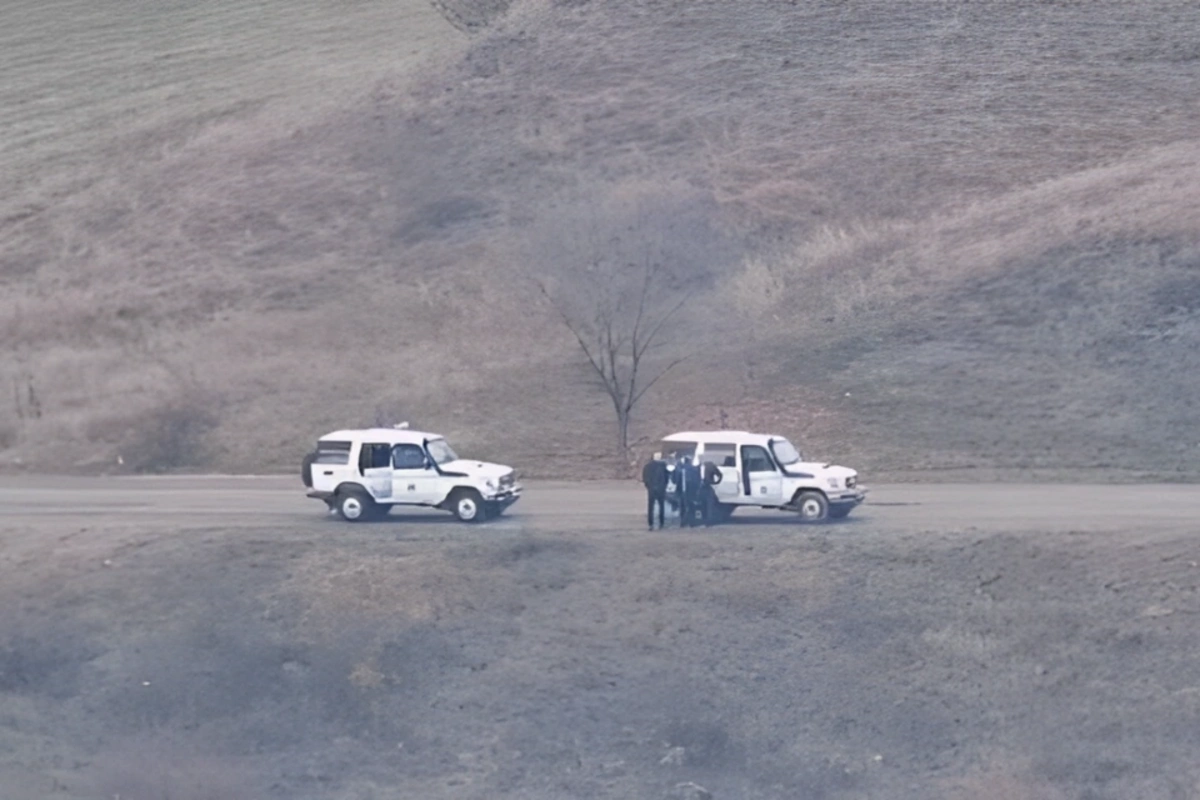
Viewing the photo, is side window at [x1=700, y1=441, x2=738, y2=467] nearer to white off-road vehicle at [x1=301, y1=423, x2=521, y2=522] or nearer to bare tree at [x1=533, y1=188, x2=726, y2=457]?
white off-road vehicle at [x1=301, y1=423, x2=521, y2=522]

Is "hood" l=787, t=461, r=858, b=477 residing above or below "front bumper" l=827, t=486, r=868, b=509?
above

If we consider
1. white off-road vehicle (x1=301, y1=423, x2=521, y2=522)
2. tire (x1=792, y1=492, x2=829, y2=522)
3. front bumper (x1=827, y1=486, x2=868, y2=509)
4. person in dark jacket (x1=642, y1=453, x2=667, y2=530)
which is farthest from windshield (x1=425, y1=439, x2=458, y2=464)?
front bumper (x1=827, y1=486, x2=868, y2=509)

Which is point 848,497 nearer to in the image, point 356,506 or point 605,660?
point 605,660

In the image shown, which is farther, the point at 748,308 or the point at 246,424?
the point at 748,308

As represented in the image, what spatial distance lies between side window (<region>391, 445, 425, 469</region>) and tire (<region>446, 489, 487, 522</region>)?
30.8 inches

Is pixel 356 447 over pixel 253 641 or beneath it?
over

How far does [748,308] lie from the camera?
44.3 m

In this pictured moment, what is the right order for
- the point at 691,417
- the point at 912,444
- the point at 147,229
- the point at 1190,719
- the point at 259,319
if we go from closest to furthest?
the point at 1190,719 → the point at 912,444 → the point at 691,417 → the point at 259,319 → the point at 147,229

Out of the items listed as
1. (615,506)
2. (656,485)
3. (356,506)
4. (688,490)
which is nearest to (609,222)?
(615,506)

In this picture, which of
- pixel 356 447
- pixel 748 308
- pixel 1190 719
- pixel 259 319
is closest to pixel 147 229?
pixel 259 319

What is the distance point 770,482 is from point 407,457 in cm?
608

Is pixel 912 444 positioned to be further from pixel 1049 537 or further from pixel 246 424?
pixel 246 424

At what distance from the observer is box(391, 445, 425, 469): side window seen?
29422mm

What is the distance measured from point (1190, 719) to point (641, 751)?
7.11 m
